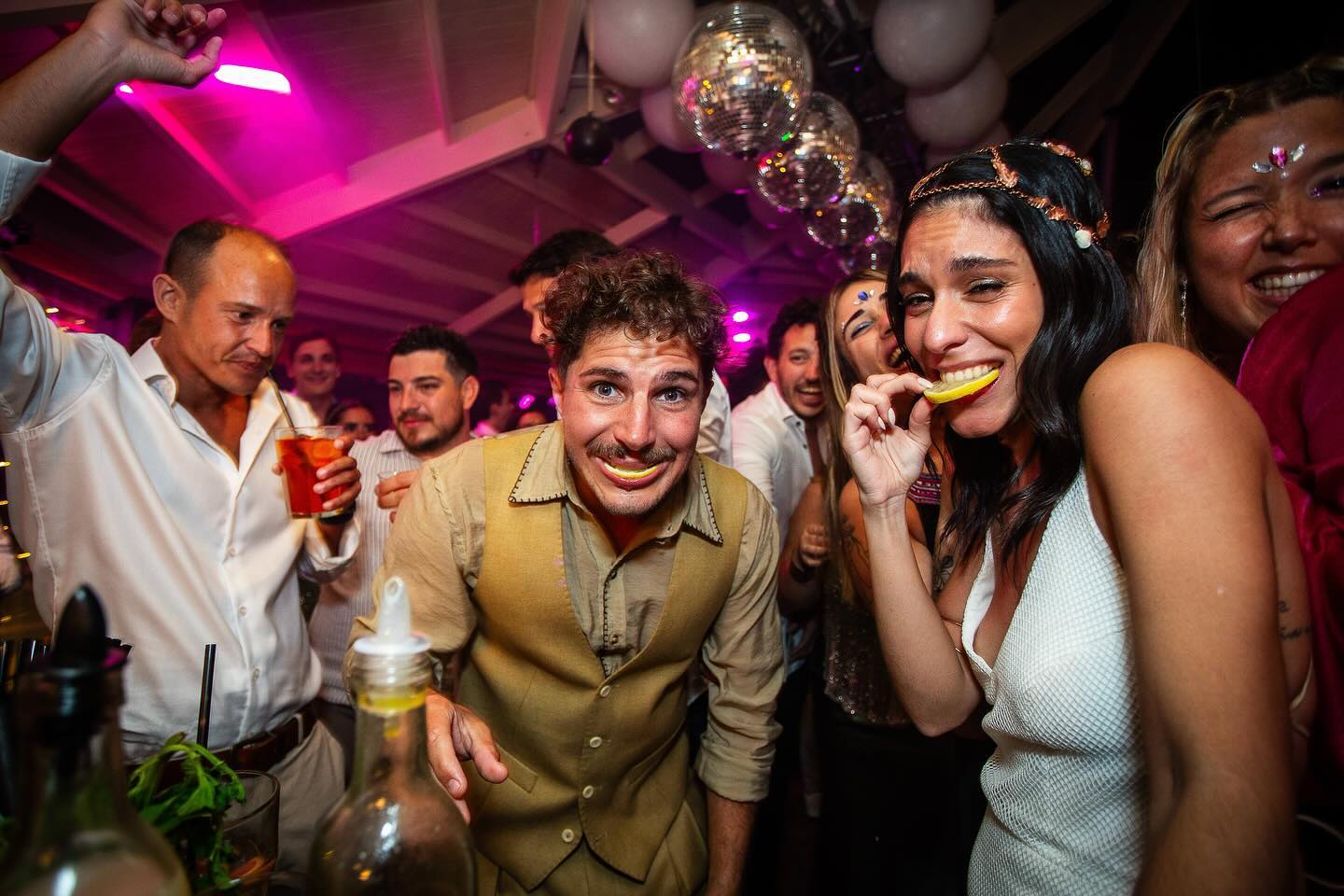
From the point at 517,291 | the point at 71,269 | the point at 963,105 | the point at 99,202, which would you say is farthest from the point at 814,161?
the point at 71,269

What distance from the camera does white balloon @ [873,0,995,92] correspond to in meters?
3.89

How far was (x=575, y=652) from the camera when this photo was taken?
160cm

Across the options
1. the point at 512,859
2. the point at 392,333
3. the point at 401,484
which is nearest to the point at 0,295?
the point at 401,484

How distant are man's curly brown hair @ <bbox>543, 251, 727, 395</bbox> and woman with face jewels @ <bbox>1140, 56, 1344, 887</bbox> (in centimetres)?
103

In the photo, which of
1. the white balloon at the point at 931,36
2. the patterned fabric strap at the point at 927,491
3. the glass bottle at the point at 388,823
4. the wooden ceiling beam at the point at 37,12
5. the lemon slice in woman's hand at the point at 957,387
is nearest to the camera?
the glass bottle at the point at 388,823

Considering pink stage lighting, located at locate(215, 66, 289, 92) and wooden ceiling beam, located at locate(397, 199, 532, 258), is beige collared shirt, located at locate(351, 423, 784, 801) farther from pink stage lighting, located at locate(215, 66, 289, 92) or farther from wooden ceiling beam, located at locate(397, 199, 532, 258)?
wooden ceiling beam, located at locate(397, 199, 532, 258)

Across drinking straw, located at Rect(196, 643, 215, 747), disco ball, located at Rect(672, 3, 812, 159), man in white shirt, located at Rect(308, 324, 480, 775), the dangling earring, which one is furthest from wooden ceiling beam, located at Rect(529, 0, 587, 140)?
drinking straw, located at Rect(196, 643, 215, 747)

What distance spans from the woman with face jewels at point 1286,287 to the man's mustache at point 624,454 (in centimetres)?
115

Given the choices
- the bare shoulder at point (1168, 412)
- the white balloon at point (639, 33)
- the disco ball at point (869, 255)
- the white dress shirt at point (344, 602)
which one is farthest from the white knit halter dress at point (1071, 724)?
the disco ball at point (869, 255)

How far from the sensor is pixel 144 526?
1.79 metres

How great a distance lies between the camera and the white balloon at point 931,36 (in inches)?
153

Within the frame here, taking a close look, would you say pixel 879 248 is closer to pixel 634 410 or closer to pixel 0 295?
pixel 634 410

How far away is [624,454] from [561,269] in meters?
1.46

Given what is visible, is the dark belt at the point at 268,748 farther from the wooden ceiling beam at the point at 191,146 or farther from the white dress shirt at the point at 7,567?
the wooden ceiling beam at the point at 191,146
